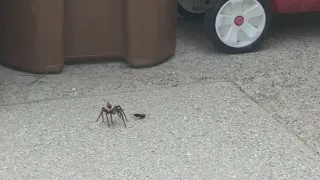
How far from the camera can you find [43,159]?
3.57 metres

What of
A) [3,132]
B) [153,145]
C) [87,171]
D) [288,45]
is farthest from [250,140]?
[288,45]

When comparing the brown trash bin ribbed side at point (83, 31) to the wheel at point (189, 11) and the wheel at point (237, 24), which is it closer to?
the wheel at point (237, 24)

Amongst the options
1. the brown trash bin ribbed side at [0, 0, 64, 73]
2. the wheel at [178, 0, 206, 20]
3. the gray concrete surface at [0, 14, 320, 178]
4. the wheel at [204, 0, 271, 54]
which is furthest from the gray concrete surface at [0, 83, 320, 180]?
the wheel at [178, 0, 206, 20]

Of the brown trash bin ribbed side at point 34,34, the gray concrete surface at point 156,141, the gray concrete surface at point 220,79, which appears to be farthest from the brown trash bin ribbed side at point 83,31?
the gray concrete surface at point 156,141

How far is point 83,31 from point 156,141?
1235 mm

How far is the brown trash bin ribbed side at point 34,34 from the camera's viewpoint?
448 cm

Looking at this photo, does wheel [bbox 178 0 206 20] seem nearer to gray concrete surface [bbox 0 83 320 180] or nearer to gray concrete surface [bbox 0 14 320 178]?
gray concrete surface [bbox 0 14 320 178]

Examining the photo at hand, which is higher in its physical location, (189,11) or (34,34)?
(34,34)

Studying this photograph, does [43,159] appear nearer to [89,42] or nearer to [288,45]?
[89,42]

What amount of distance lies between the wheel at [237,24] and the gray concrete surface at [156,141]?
2.35ft

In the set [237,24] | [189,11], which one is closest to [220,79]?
[237,24]

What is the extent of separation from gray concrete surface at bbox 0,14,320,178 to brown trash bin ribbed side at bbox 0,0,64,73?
0.30 ft

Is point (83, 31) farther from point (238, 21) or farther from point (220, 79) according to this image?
point (238, 21)

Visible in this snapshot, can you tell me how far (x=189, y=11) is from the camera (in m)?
5.80
